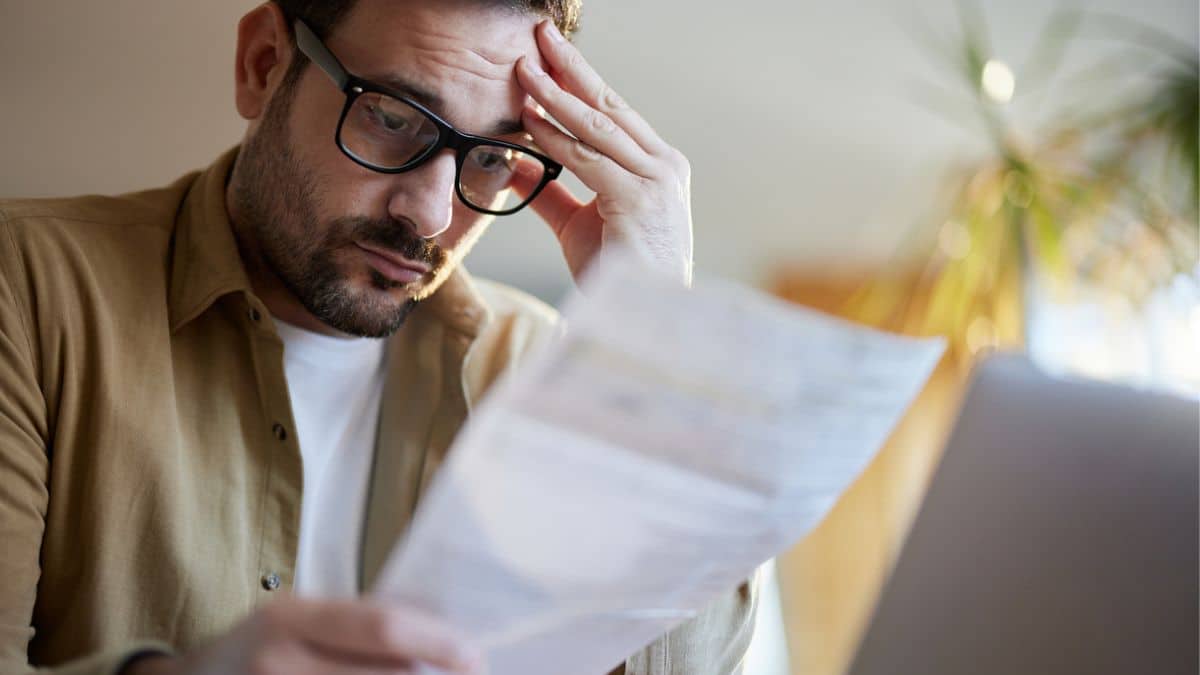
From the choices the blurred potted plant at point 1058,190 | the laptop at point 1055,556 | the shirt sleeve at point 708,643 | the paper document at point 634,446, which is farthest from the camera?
the blurred potted plant at point 1058,190

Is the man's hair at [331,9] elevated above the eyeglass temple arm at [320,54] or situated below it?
above

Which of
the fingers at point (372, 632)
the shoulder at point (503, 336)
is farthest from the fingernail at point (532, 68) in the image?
the fingers at point (372, 632)

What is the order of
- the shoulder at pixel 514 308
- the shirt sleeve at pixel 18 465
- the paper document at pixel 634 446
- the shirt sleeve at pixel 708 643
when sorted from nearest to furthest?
the paper document at pixel 634 446, the shirt sleeve at pixel 18 465, the shirt sleeve at pixel 708 643, the shoulder at pixel 514 308

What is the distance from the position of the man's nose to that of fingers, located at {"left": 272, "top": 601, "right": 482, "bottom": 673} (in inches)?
24.4

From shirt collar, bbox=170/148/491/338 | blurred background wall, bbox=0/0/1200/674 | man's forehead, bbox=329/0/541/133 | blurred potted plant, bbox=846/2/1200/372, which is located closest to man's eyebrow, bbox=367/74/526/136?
man's forehead, bbox=329/0/541/133

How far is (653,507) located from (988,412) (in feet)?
0.88

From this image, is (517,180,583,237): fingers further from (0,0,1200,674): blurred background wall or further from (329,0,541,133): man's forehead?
(0,0,1200,674): blurred background wall

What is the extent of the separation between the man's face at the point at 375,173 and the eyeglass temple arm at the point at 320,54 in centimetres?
2

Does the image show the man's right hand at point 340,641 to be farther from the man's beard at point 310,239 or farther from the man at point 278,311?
the man's beard at point 310,239

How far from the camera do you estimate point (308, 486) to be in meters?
1.31

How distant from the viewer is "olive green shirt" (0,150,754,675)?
1067 mm

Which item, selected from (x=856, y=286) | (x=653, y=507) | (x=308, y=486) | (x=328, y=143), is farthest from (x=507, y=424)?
(x=856, y=286)

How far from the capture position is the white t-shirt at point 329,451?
1302 mm

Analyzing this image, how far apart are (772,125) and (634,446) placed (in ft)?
6.29
